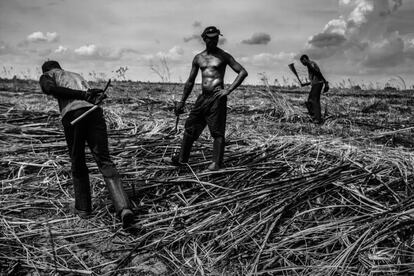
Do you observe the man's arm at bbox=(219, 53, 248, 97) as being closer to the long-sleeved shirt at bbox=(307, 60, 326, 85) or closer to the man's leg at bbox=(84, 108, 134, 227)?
the man's leg at bbox=(84, 108, 134, 227)

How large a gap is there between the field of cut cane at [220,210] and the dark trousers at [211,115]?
1.51ft

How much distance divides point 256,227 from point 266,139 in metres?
2.40

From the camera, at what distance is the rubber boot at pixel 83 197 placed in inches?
154

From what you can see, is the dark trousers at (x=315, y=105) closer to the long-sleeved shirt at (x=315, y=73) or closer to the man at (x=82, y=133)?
the long-sleeved shirt at (x=315, y=73)

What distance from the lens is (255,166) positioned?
462 centimetres

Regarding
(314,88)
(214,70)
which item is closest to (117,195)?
(214,70)

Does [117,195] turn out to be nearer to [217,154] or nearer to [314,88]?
[217,154]

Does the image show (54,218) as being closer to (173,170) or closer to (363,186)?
(173,170)

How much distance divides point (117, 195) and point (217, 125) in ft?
4.82

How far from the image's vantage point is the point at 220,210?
3.88m

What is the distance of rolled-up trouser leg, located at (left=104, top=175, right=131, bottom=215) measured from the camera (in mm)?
3607

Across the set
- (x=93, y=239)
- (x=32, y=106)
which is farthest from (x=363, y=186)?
(x=32, y=106)

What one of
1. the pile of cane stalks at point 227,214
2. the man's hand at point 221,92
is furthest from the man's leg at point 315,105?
the man's hand at point 221,92

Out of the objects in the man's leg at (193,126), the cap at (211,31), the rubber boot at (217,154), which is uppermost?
the cap at (211,31)
